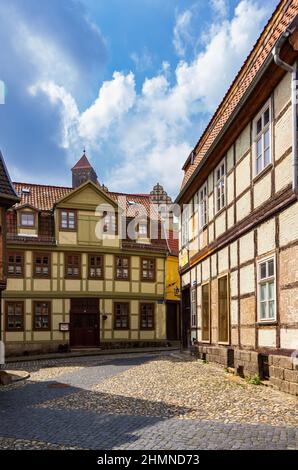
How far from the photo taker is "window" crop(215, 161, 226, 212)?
47.6 feet

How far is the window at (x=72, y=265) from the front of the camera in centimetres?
2794

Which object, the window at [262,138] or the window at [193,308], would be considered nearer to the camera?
the window at [262,138]

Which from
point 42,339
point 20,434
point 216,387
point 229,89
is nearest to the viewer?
point 20,434

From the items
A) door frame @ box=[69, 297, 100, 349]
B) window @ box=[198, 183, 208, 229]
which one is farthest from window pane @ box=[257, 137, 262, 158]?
door frame @ box=[69, 297, 100, 349]

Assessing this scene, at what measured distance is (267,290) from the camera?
36.1 ft

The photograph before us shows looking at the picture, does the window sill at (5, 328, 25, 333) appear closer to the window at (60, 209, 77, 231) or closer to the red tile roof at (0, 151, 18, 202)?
the window at (60, 209, 77, 231)

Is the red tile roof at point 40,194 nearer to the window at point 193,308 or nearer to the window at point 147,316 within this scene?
the window at point 147,316

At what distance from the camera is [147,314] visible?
29844 mm

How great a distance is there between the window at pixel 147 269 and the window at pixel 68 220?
4.35 m

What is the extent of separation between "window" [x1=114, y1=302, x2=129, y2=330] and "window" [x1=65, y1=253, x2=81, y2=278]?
2.78 m

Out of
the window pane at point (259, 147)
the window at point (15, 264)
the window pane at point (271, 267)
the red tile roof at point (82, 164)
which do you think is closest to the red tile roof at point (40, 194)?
the window at point (15, 264)
